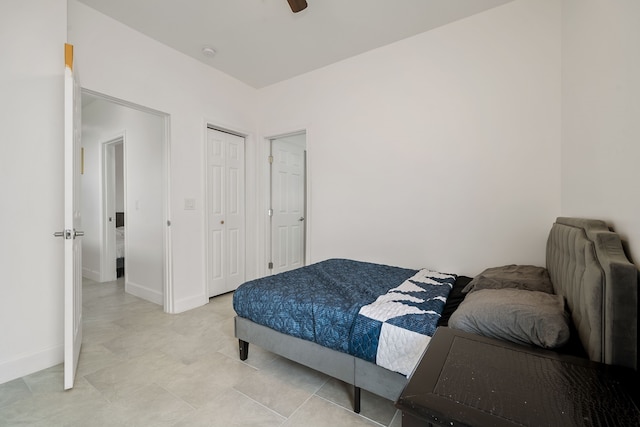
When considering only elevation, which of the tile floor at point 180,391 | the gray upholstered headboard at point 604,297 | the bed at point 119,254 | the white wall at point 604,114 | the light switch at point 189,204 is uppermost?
the white wall at point 604,114

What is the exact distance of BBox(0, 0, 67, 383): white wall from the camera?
1.78 metres

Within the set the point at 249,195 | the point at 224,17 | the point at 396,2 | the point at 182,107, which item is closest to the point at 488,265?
the point at 396,2

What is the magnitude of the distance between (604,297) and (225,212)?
3.40 meters

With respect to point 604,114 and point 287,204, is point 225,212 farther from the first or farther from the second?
point 604,114

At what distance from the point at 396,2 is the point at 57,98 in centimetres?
271

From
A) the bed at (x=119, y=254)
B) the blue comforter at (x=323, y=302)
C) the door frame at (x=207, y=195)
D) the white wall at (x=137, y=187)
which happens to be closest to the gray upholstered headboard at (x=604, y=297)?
the blue comforter at (x=323, y=302)

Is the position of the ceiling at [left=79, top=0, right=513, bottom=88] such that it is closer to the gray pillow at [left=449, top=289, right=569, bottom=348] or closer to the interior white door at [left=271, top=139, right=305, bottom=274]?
the interior white door at [left=271, top=139, right=305, bottom=274]

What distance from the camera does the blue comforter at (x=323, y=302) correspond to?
1486 mm

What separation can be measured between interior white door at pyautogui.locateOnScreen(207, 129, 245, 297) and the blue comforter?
1547 mm

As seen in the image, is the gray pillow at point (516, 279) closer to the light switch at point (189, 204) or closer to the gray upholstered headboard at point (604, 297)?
the gray upholstered headboard at point (604, 297)

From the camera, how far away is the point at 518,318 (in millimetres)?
1086

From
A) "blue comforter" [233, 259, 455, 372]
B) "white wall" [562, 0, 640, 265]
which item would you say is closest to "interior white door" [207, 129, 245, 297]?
"blue comforter" [233, 259, 455, 372]

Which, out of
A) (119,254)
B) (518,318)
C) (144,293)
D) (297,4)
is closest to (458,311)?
(518,318)

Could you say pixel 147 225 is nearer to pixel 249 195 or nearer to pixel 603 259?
pixel 249 195
